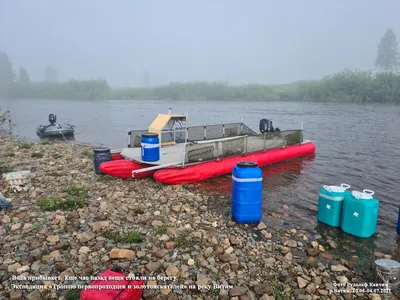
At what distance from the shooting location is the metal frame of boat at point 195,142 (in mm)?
9719

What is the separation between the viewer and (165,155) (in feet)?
34.5

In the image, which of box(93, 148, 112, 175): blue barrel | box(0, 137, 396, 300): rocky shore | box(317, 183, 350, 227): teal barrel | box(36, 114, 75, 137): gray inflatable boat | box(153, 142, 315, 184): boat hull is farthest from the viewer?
box(36, 114, 75, 137): gray inflatable boat

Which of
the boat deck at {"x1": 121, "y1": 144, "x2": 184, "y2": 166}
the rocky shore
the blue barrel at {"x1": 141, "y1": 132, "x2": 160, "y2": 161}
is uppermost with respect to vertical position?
the blue barrel at {"x1": 141, "y1": 132, "x2": 160, "y2": 161}

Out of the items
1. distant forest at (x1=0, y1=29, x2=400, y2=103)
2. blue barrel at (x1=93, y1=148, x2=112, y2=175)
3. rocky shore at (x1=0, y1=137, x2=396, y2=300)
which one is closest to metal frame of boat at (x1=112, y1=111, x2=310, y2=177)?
blue barrel at (x1=93, y1=148, x2=112, y2=175)

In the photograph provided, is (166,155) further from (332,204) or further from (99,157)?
(332,204)

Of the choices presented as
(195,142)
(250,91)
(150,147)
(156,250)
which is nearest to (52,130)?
(195,142)

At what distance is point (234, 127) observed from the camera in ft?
46.7

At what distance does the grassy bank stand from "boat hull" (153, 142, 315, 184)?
4893cm

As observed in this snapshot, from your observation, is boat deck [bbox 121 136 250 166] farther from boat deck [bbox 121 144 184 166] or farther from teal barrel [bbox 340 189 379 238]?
teal barrel [bbox 340 189 379 238]

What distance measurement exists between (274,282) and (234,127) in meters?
10.1

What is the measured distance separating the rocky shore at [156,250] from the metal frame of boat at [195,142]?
188cm

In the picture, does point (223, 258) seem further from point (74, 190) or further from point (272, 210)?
point (74, 190)

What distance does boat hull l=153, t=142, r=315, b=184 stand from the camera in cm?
918

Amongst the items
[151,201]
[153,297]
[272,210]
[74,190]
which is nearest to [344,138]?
[272,210]
